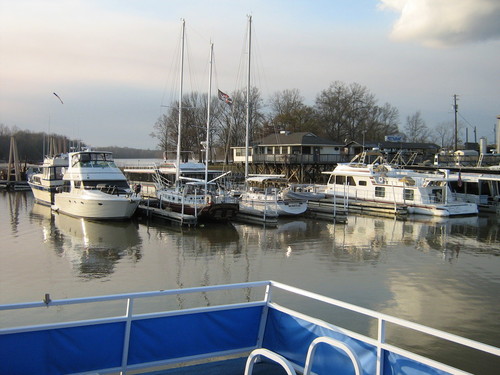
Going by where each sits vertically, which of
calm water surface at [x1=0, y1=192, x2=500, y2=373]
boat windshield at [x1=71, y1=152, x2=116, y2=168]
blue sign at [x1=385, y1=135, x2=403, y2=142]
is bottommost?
calm water surface at [x1=0, y1=192, x2=500, y2=373]

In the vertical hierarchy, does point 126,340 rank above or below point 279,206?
above

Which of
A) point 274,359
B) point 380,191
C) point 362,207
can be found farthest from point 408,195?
point 274,359

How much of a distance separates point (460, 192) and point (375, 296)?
2992 centimetres

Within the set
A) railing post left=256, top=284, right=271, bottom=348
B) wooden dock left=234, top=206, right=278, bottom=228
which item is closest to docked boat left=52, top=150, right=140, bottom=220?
wooden dock left=234, top=206, right=278, bottom=228

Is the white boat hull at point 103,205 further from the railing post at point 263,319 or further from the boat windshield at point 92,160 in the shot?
the railing post at point 263,319

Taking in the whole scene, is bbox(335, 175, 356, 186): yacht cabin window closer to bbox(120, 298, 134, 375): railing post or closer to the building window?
the building window

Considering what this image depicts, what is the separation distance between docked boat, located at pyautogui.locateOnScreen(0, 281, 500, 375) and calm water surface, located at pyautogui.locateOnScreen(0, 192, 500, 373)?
5.02m

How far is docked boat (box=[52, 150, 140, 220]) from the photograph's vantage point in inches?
1094

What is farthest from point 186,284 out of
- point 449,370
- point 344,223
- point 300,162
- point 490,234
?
point 300,162

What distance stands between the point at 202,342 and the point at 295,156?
4907 centimetres

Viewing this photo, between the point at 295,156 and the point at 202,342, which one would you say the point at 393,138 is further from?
the point at 202,342

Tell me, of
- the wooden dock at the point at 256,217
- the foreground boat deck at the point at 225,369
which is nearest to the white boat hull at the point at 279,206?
the wooden dock at the point at 256,217

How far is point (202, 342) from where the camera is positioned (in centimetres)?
546

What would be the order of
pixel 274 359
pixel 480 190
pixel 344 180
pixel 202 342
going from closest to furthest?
pixel 274 359 < pixel 202 342 < pixel 480 190 < pixel 344 180
